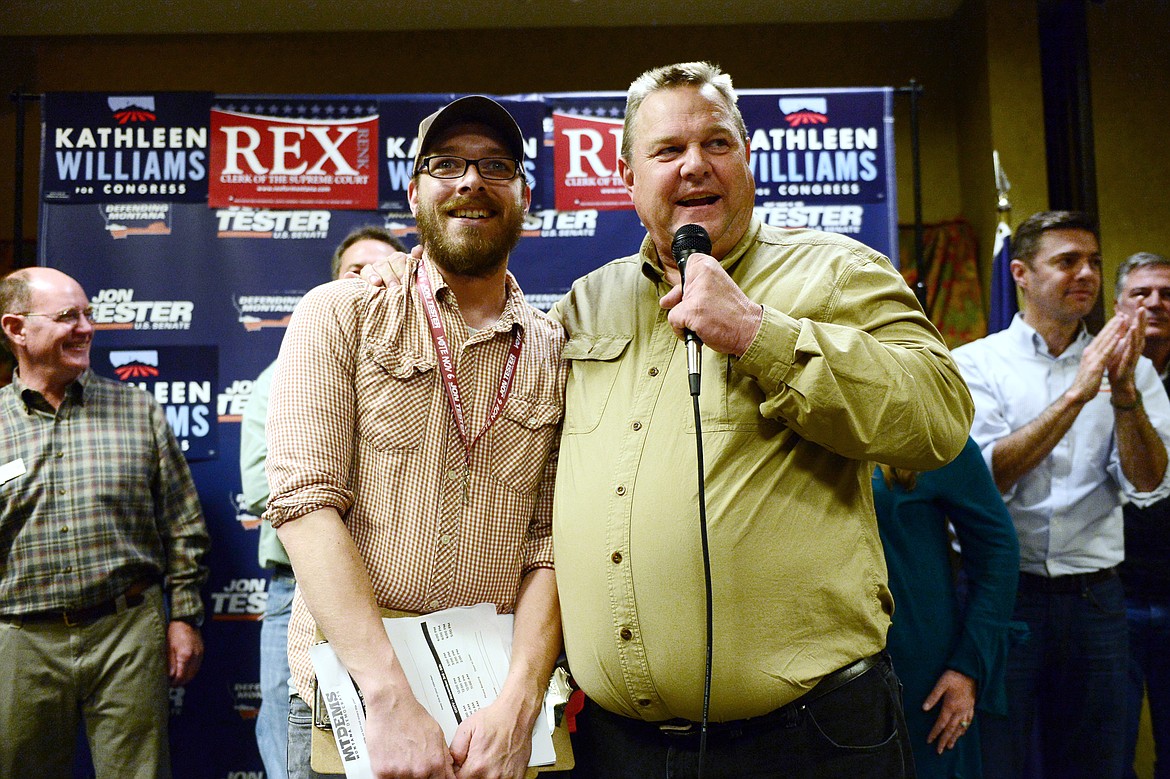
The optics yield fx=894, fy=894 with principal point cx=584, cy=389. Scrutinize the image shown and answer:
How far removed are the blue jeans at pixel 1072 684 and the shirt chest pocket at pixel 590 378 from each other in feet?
5.85

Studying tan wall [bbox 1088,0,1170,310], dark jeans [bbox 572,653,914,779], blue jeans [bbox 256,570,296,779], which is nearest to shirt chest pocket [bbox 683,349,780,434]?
dark jeans [bbox 572,653,914,779]

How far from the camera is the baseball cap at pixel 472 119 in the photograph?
1.66m

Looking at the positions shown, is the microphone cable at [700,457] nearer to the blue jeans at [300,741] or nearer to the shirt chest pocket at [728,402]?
the shirt chest pocket at [728,402]

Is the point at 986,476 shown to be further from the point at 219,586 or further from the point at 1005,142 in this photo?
the point at 1005,142

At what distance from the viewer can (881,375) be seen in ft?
4.46

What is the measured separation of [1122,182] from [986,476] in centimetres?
332

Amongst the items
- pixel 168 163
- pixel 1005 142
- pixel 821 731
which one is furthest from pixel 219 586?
pixel 1005 142

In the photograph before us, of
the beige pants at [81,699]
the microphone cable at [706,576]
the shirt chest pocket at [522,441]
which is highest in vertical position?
the shirt chest pocket at [522,441]

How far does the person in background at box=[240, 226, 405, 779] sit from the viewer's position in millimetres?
2785

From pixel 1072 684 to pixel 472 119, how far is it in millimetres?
2412

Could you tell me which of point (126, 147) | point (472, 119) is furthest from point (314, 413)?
point (126, 147)

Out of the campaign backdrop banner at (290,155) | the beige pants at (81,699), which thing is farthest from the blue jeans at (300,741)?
the campaign backdrop banner at (290,155)

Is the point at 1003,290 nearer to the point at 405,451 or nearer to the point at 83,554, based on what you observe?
the point at 405,451

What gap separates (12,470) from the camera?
2895 millimetres
